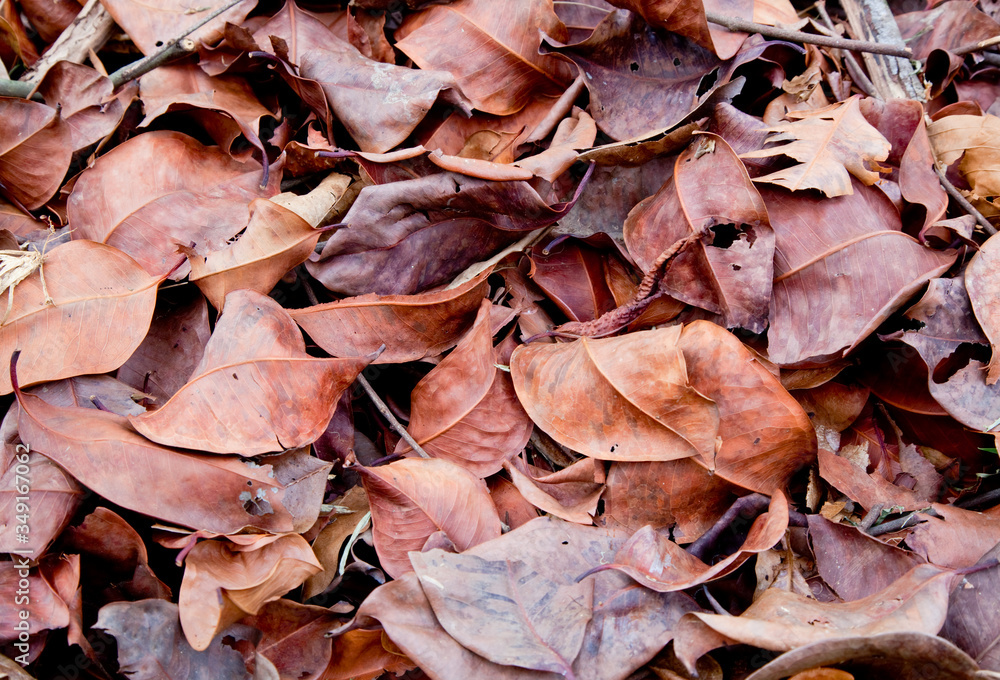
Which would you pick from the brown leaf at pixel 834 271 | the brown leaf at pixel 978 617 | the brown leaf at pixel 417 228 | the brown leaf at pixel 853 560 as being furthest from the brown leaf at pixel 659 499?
the brown leaf at pixel 417 228

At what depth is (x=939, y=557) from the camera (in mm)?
1171

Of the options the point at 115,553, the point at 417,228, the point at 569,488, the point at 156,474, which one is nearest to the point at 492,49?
the point at 417,228

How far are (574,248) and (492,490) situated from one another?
575 millimetres

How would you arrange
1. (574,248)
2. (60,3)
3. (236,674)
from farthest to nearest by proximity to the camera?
1. (60,3)
2. (574,248)
3. (236,674)

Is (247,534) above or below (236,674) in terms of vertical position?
above

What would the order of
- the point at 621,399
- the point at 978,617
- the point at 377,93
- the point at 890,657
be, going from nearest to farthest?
the point at 890,657, the point at 978,617, the point at 621,399, the point at 377,93

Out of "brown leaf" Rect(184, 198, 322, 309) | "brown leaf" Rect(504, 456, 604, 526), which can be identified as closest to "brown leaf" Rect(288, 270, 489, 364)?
"brown leaf" Rect(184, 198, 322, 309)

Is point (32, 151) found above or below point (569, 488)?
above

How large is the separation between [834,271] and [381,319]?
920 mm

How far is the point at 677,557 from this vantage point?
3.94 feet

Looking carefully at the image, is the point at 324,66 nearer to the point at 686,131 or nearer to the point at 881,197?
the point at 686,131

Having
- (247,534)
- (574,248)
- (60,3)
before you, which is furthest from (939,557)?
(60,3)

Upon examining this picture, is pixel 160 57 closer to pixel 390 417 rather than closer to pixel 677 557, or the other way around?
pixel 390 417

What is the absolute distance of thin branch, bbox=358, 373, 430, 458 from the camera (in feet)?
4.34
